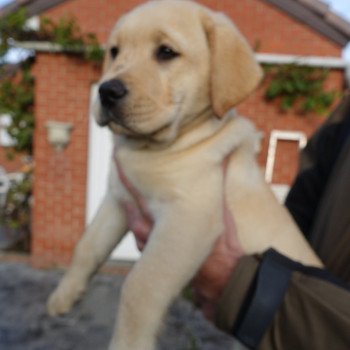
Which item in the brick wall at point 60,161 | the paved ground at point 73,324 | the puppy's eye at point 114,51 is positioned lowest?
the paved ground at point 73,324

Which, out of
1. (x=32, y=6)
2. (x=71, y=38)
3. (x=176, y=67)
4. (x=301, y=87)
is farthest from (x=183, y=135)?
(x=32, y=6)

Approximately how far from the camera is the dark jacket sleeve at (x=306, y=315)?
4.27ft

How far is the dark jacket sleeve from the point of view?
1.30 metres

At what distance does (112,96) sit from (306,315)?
0.98 meters

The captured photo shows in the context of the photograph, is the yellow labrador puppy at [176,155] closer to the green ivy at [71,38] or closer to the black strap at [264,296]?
the black strap at [264,296]

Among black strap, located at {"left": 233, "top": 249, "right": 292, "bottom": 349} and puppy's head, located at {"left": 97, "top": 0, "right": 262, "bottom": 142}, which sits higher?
puppy's head, located at {"left": 97, "top": 0, "right": 262, "bottom": 142}

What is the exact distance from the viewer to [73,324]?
4.87 meters

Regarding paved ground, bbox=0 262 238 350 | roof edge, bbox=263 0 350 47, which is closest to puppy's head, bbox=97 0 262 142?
paved ground, bbox=0 262 238 350

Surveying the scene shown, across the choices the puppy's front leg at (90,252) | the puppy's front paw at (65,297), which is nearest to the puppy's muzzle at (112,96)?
the puppy's front leg at (90,252)

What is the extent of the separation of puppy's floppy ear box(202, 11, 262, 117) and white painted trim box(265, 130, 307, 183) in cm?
491

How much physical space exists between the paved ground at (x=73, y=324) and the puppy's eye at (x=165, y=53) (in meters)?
2.57

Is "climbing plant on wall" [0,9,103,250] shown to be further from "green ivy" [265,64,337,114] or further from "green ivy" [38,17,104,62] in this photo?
"green ivy" [265,64,337,114]

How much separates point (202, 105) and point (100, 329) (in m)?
3.55

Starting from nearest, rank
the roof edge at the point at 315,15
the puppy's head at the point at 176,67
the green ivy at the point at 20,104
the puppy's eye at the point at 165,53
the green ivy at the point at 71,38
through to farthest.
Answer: the puppy's head at the point at 176,67
the puppy's eye at the point at 165,53
the green ivy at the point at 71,38
the roof edge at the point at 315,15
the green ivy at the point at 20,104
